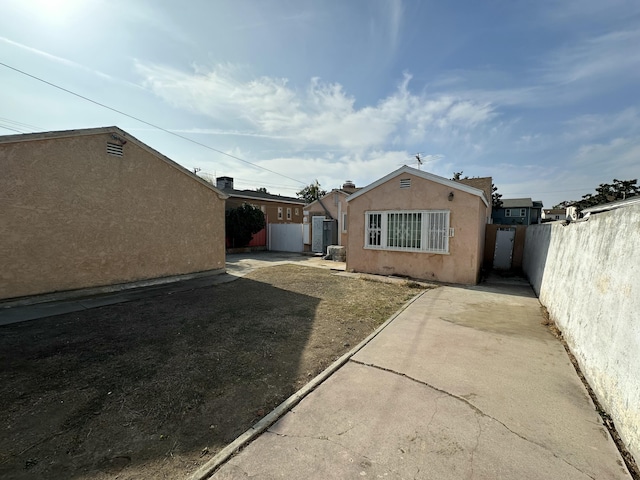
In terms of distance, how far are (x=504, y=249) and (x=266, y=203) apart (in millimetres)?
18545

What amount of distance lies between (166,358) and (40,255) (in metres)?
5.43

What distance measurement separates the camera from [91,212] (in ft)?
24.3

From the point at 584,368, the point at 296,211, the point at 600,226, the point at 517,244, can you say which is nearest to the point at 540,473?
the point at 584,368

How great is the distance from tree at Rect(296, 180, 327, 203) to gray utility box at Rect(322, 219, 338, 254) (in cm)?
1814

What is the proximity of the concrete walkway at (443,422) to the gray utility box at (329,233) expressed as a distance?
13274 mm

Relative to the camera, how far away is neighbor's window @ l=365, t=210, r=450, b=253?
374 inches

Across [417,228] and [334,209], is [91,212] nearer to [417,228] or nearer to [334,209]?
[417,228]

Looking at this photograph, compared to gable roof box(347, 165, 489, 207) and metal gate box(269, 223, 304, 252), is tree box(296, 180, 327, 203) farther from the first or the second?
gable roof box(347, 165, 489, 207)

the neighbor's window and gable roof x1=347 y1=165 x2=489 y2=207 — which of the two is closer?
gable roof x1=347 y1=165 x2=489 y2=207

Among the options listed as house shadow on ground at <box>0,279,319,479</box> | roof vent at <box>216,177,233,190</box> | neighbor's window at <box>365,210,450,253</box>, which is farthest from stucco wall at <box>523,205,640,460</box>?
roof vent at <box>216,177,233,190</box>

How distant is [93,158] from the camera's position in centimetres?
741

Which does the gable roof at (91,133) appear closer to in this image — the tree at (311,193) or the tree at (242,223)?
the tree at (242,223)

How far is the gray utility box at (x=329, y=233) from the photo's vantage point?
698 inches

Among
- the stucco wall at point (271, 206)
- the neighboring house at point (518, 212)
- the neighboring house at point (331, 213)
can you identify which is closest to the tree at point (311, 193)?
the stucco wall at point (271, 206)
